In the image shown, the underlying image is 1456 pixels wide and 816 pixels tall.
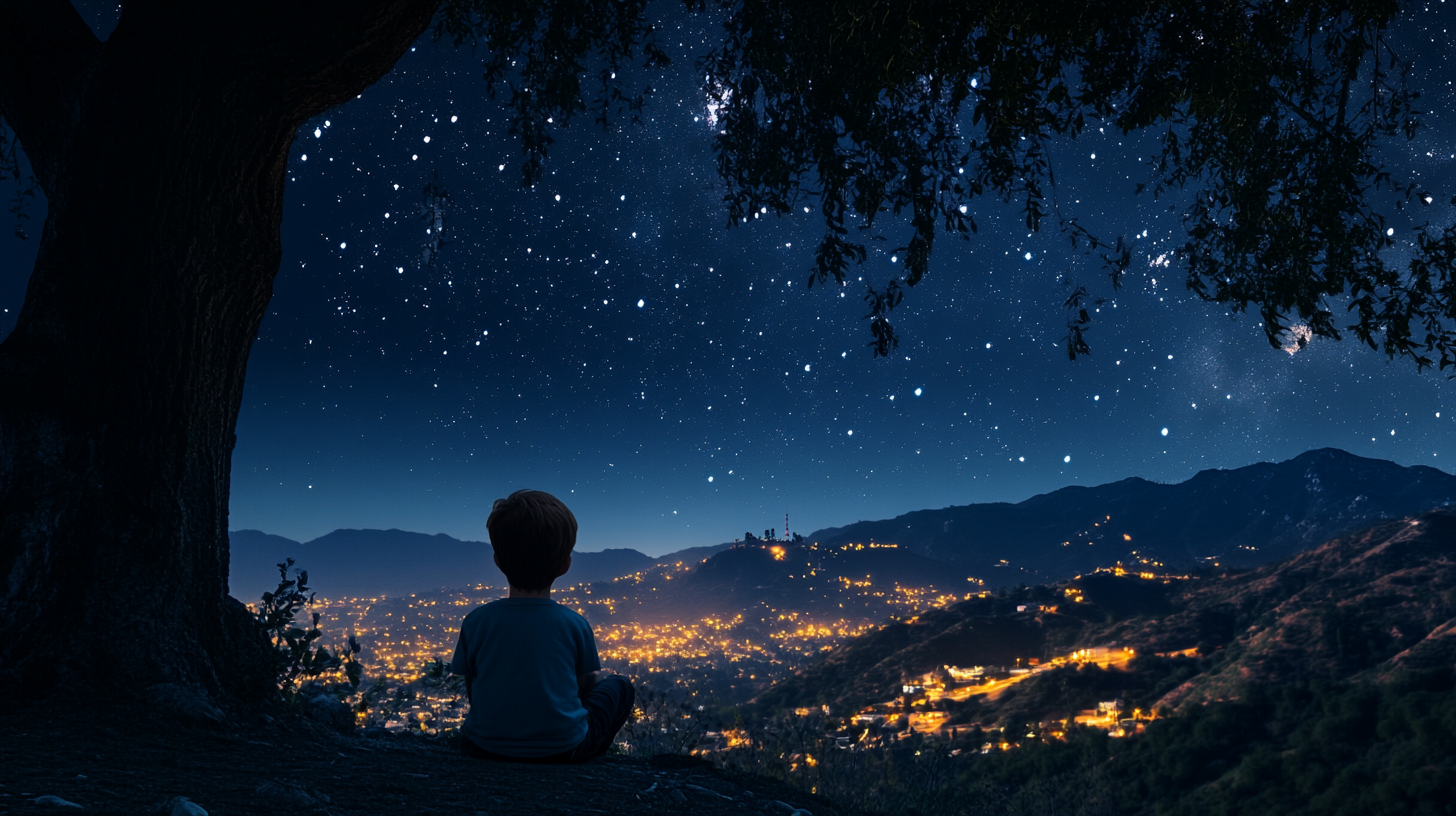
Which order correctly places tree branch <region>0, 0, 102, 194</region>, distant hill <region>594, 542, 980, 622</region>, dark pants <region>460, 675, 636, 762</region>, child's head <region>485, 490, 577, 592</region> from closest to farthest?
child's head <region>485, 490, 577, 592</region> → dark pants <region>460, 675, 636, 762</region> → tree branch <region>0, 0, 102, 194</region> → distant hill <region>594, 542, 980, 622</region>

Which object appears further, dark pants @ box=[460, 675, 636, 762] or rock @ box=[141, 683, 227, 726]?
rock @ box=[141, 683, 227, 726]

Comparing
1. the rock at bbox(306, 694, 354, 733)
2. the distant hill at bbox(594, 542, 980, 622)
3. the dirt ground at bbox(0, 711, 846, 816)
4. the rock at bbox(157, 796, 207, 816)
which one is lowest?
the distant hill at bbox(594, 542, 980, 622)

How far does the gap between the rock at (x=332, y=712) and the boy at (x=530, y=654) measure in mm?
2802

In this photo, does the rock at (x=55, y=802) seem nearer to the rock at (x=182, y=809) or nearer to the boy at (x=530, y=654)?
the rock at (x=182, y=809)

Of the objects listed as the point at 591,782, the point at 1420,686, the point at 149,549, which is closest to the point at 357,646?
the point at 149,549

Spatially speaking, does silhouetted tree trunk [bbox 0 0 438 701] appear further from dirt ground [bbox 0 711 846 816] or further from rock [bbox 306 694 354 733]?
rock [bbox 306 694 354 733]

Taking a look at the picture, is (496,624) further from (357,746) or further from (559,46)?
(559,46)

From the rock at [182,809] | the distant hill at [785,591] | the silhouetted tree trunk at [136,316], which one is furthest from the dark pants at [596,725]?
the distant hill at [785,591]

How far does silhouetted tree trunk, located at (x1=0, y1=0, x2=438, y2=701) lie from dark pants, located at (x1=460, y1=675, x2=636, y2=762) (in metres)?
1.99

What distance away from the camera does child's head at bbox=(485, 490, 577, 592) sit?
3172mm

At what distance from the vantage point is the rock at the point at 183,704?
3.63m

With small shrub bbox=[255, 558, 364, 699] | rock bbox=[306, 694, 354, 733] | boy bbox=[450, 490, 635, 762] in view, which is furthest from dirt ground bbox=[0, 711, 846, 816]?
rock bbox=[306, 694, 354, 733]

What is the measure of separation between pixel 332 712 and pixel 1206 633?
81712mm

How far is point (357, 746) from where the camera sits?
4.29m
